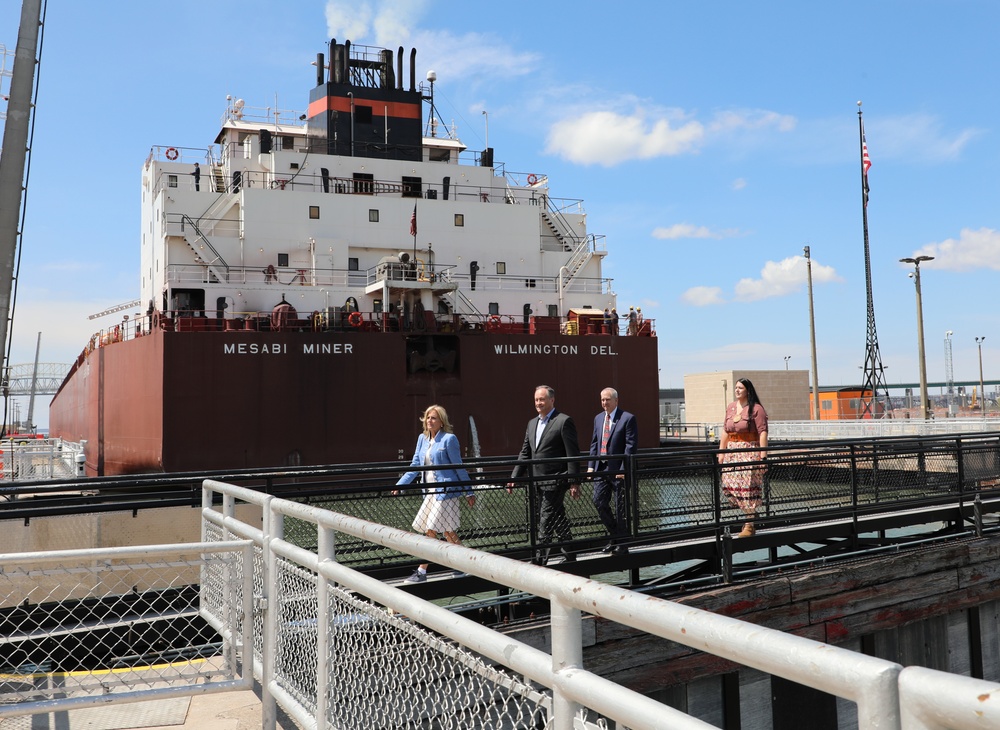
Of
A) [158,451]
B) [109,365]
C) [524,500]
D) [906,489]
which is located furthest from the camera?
[109,365]

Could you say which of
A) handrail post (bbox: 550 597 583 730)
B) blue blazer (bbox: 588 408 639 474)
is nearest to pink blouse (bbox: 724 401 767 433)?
blue blazer (bbox: 588 408 639 474)

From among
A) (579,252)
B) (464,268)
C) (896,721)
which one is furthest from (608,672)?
(579,252)

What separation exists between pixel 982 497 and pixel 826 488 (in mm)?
2565

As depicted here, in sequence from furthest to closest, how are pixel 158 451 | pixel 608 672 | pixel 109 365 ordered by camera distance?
pixel 109 365 < pixel 158 451 < pixel 608 672

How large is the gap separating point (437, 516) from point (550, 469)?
1395 mm

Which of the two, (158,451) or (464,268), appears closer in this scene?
(158,451)

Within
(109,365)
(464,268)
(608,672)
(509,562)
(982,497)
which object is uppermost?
(464,268)

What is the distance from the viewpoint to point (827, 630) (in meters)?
7.72

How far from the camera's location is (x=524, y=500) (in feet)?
23.2

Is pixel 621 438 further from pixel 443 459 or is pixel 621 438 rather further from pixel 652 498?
pixel 443 459

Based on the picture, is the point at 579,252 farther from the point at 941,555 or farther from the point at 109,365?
the point at 941,555

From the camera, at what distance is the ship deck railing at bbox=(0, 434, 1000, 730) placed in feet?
4.75

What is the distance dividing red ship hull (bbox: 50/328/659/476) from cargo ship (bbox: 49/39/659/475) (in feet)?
0.14

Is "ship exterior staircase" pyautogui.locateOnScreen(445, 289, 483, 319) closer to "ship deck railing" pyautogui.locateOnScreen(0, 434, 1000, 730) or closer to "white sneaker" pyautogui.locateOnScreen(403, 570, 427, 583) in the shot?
"ship deck railing" pyautogui.locateOnScreen(0, 434, 1000, 730)
